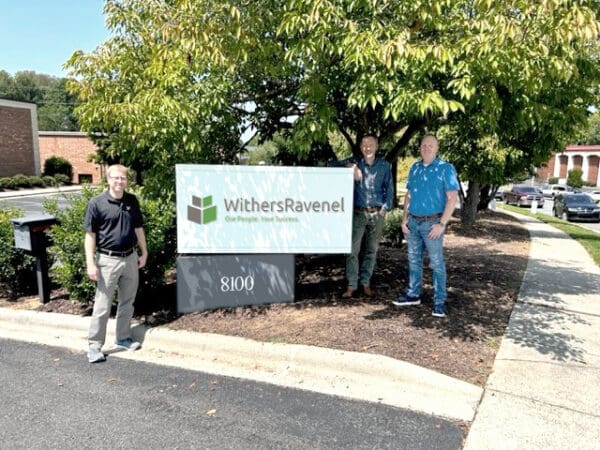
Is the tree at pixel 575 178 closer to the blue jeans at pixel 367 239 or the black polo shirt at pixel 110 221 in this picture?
the blue jeans at pixel 367 239

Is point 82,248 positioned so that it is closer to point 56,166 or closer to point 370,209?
point 370,209

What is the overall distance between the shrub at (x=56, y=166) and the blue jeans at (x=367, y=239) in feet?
114

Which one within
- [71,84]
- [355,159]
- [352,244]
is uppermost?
[71,84]

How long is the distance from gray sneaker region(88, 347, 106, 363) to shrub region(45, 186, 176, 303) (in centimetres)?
90

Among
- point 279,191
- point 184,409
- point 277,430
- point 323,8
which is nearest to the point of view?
point 277,430

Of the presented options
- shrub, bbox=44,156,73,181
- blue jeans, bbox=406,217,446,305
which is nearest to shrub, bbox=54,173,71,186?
shrub, bbox=44,156,73,181

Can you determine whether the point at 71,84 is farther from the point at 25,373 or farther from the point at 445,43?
the point at 445,43

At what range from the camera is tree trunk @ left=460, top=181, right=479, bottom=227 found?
46.6 ft

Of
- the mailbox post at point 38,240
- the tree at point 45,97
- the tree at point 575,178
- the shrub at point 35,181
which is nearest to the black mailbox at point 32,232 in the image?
the mailbox post at point 38,240

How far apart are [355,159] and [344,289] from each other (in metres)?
1.52

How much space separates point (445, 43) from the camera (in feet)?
12.0

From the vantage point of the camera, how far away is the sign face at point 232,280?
473 centimetres

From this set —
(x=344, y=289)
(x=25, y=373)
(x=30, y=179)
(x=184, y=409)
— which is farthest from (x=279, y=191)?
(x=30, y=179)

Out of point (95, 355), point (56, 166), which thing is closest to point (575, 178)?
point (56, 166)
